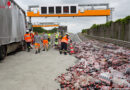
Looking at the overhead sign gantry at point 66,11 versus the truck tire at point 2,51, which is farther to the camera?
the overhead sign gantry at point 66,11

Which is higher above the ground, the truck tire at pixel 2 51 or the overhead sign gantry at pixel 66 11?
the overhead sign gantry at pixel 66 11

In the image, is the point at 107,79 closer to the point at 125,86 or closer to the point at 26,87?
the point at 125,86

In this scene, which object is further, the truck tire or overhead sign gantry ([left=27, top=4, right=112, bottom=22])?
overhead sign gantry ([left=27, top=4, right=112, bottom=22])

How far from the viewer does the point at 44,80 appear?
4.71 metres

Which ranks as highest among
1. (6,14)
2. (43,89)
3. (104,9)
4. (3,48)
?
(104,9)

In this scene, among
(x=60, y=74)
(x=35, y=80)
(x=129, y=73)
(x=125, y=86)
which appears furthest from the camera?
(x=60, y=74)

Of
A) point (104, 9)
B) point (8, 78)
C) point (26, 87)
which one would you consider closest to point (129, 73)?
point (26, 87)

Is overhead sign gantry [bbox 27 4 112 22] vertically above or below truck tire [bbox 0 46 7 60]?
above

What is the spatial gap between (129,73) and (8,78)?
4406 mm

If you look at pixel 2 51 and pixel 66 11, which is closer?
pixel 2 51

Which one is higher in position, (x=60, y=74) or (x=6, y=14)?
(x=6, y=14)

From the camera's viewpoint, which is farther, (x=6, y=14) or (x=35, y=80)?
(x=6, y=14)

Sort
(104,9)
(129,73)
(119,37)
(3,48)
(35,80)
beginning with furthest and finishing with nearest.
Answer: (104,9)
(119,37)
(3,48)
(129,73)
(35,80)

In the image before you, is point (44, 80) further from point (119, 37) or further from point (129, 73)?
point (119, 37)
